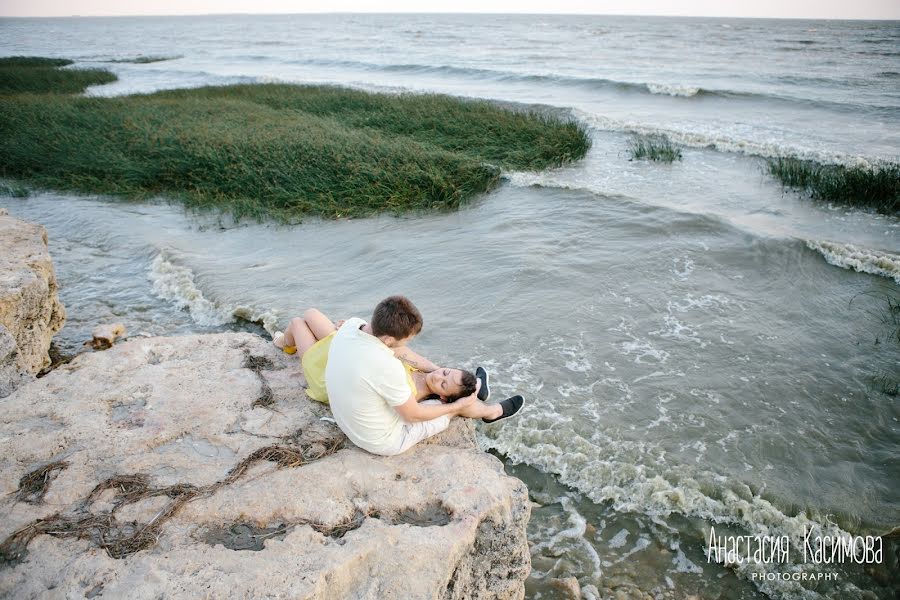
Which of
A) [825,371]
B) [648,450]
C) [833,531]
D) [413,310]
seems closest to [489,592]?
[413,310]

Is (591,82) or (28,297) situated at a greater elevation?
(591,82)

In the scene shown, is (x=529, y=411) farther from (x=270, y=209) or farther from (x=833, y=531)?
(x=270, y=209)

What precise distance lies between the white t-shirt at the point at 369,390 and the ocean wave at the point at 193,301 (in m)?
3.76

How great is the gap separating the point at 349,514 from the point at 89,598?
51.0 inches

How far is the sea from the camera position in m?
4.43

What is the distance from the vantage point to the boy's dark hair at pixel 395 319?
3.96 m

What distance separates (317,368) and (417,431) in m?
1.05

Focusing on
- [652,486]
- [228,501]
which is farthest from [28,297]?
[652,486]

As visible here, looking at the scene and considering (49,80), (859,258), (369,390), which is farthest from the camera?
(49,80)

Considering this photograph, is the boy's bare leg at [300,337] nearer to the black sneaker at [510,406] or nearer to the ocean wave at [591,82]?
the black sneaker at [510,406]

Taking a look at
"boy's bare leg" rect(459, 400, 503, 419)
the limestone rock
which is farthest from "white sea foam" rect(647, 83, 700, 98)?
the limestone rock

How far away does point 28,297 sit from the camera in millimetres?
5797

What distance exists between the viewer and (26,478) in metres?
3.56

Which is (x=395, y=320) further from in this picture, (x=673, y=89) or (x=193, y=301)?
(x=673, y=89)
